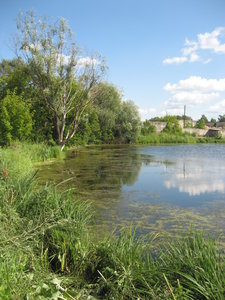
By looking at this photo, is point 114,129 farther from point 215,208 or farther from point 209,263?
point 209,263

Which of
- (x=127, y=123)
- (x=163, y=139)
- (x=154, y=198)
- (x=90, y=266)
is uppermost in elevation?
(x=127, y=123)

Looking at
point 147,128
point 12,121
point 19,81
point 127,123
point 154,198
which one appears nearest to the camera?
point 154,198

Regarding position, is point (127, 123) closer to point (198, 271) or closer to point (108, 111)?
point (108, 111)

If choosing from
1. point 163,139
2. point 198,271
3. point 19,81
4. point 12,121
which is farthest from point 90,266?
point 163,139

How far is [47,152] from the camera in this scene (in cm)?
1428

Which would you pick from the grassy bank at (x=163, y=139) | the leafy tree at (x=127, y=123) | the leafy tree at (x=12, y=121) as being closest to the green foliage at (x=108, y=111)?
the leafy tree at (x=127, y=123)

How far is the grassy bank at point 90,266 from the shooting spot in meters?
2.08

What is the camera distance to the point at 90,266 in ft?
9.83

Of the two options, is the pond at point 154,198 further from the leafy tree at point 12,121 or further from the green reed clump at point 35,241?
the leafy tree at point 12,121

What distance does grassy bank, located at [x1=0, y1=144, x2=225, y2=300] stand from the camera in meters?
2.08

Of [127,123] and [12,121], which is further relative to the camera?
[127,123]

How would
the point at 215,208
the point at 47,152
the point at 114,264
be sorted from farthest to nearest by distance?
the point at 47,152
the point at 215,208
the point at 114,264

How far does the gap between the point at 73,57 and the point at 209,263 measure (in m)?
17.8

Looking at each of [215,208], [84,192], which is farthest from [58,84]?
[215,208]
